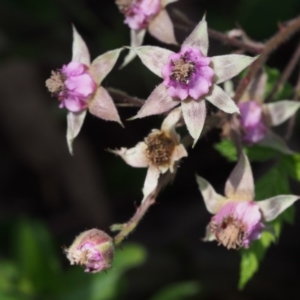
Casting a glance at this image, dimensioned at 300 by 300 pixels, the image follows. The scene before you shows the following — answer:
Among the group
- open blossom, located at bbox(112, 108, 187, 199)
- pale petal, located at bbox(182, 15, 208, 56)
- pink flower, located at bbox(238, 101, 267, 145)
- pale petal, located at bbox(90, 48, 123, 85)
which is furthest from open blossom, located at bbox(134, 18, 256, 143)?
pink flower, located at bbox(238, 101, 267, 145)

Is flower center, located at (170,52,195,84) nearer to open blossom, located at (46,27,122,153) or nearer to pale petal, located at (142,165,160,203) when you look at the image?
open blossom, located at (46,27,122,153)

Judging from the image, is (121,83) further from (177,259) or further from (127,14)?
(127,14)

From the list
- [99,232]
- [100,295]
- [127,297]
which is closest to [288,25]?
[99,232]

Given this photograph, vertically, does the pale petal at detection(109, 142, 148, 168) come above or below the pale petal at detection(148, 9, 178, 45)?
below

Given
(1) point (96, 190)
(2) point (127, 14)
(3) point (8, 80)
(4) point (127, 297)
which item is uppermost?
(2) point (127, 14)

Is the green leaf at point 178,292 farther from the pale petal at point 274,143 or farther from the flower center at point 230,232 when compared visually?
the flower center at point 230,232
